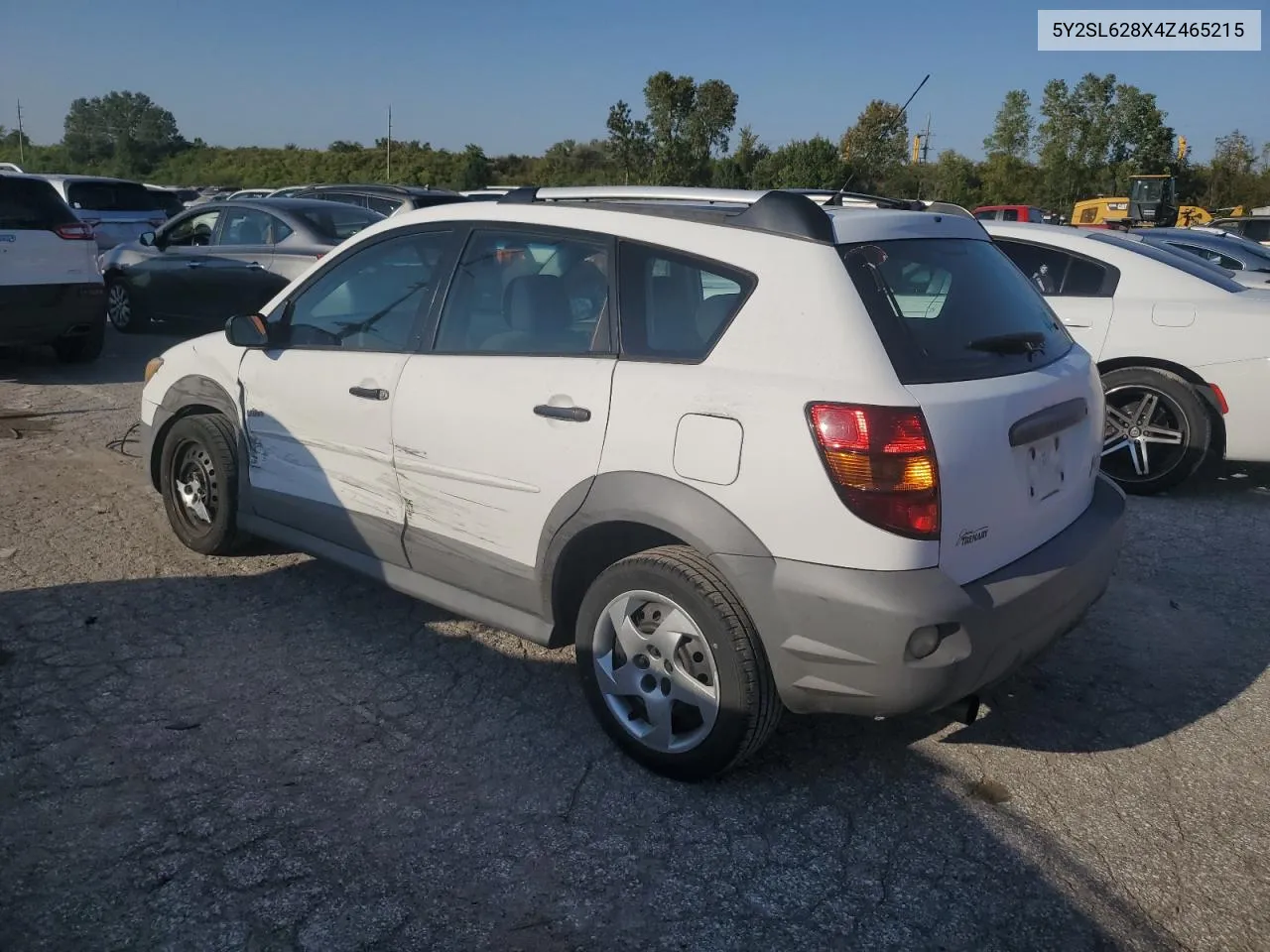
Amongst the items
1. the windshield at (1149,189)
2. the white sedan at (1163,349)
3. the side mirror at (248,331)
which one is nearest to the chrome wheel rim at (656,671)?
the side mirror at (248,331)

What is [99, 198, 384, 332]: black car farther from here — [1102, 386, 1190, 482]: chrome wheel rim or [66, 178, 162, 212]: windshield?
[1102, 386, 1190, 482]: chrome wheel rim

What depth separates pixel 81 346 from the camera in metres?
10.3

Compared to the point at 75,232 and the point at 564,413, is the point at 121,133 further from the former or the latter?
the point at 564,413

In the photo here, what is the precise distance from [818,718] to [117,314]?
11.0 m

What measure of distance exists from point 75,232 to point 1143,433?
28.3ft

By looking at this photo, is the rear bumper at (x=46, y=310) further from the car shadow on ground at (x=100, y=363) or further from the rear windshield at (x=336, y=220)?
the rear windshield at (x=336, y=220)

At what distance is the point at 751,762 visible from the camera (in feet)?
11.3

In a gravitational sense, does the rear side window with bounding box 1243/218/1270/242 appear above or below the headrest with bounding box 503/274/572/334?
above

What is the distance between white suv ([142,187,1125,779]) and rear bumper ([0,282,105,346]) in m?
6.11

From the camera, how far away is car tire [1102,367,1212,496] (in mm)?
6438

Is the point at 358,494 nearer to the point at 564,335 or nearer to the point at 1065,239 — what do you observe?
the point at 564,335

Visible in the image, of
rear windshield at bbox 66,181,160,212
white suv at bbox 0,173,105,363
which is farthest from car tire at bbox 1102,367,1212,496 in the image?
rear windshield at bbox 66,181,160,212

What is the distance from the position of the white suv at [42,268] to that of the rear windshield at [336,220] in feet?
7.00

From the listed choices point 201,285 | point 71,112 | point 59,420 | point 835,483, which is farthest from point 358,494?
point 71,112
